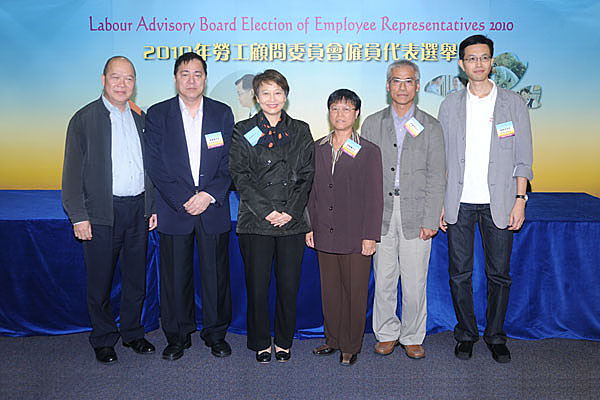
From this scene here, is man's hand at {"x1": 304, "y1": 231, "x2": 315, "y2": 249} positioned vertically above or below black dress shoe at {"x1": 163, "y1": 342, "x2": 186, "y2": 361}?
above

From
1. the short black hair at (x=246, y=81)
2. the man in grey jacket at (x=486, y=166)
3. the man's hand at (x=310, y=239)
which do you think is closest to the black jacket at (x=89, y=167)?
the man's hand at (x=310, y=239)

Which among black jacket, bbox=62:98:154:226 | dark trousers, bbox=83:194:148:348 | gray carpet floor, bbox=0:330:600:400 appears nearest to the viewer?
gray carpet floor, bbox=0:330:600:400

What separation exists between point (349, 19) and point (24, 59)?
349cm

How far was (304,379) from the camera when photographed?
8.36 feet

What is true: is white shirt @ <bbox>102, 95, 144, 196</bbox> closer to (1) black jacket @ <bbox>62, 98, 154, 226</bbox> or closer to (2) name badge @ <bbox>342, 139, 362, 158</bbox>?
(1) black jacket @ <bbox>62, 98, 154, 226</bbox>

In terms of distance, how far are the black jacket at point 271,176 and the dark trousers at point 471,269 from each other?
2.95 feet

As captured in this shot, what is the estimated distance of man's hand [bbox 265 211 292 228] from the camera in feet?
8.07

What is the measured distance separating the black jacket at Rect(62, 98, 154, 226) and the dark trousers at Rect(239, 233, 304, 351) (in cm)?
75

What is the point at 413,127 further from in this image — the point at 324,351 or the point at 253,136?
the point at 324,351

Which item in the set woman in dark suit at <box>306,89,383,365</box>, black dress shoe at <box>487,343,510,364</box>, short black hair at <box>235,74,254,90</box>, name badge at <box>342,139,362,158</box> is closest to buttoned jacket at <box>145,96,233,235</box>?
woman in dark suit at <box>306,89,383,365</box>

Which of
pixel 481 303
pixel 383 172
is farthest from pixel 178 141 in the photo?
pixel 481 303

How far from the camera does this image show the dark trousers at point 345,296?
8.56 ft

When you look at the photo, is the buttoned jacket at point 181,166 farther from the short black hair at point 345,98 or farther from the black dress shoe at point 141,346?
the black dress shoe at point 141,346

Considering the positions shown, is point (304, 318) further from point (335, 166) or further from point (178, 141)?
point (178, 141)
